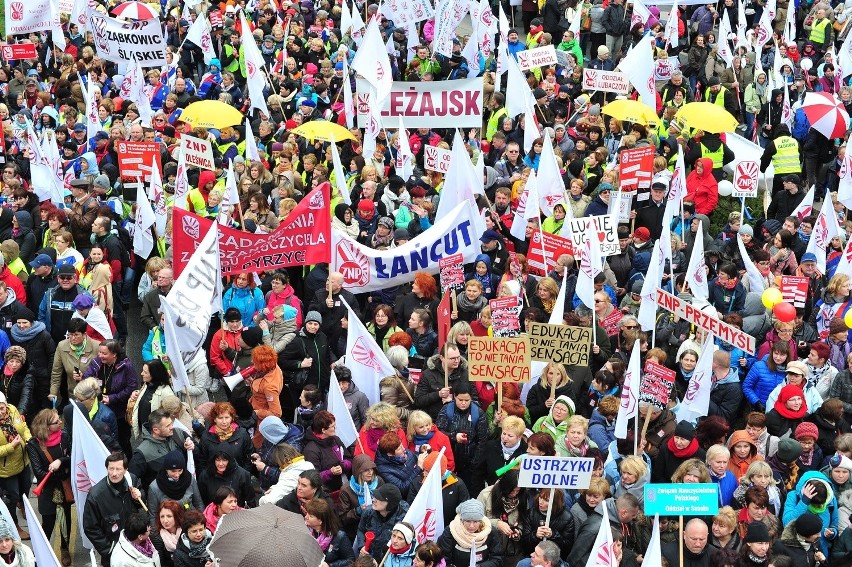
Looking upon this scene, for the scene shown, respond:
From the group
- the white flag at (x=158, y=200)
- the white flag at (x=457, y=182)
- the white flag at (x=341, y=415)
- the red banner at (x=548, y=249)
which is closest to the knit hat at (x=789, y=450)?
the white flag at (x=341, y=415)

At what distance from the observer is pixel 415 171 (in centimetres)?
1797

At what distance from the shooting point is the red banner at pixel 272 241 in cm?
1351

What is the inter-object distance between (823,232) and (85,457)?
7.93m

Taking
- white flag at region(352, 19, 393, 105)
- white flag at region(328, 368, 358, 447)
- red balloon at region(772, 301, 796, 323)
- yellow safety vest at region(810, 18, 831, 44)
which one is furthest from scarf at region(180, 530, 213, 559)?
yellow safety vest at region(810, 18, 831, 44)

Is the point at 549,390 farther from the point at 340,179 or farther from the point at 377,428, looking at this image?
the point at 340,179

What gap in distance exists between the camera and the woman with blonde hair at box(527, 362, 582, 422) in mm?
11898

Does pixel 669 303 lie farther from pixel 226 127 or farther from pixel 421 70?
Result: pixel 421 70

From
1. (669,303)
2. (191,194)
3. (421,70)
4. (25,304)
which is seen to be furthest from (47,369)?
(421,70)

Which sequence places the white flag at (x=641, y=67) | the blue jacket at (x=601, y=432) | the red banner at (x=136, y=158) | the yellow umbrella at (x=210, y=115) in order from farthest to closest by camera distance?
1. the white flag at (x=641, y=67)
2. the yellow umbrella at (x=210, y=115)
3. the red banner at (x=136, y=158)
4. the blue jacket at (x=601, y=432)

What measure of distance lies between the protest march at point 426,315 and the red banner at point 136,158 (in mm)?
25

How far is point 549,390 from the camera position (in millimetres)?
12008

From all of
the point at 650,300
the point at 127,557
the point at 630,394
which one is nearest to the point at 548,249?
the point at 650,300

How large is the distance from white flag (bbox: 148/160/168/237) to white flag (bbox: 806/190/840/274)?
266 inches

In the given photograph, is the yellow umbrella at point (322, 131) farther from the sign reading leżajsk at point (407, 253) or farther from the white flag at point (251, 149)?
the sign reading leżajsk at point (407, 253)
